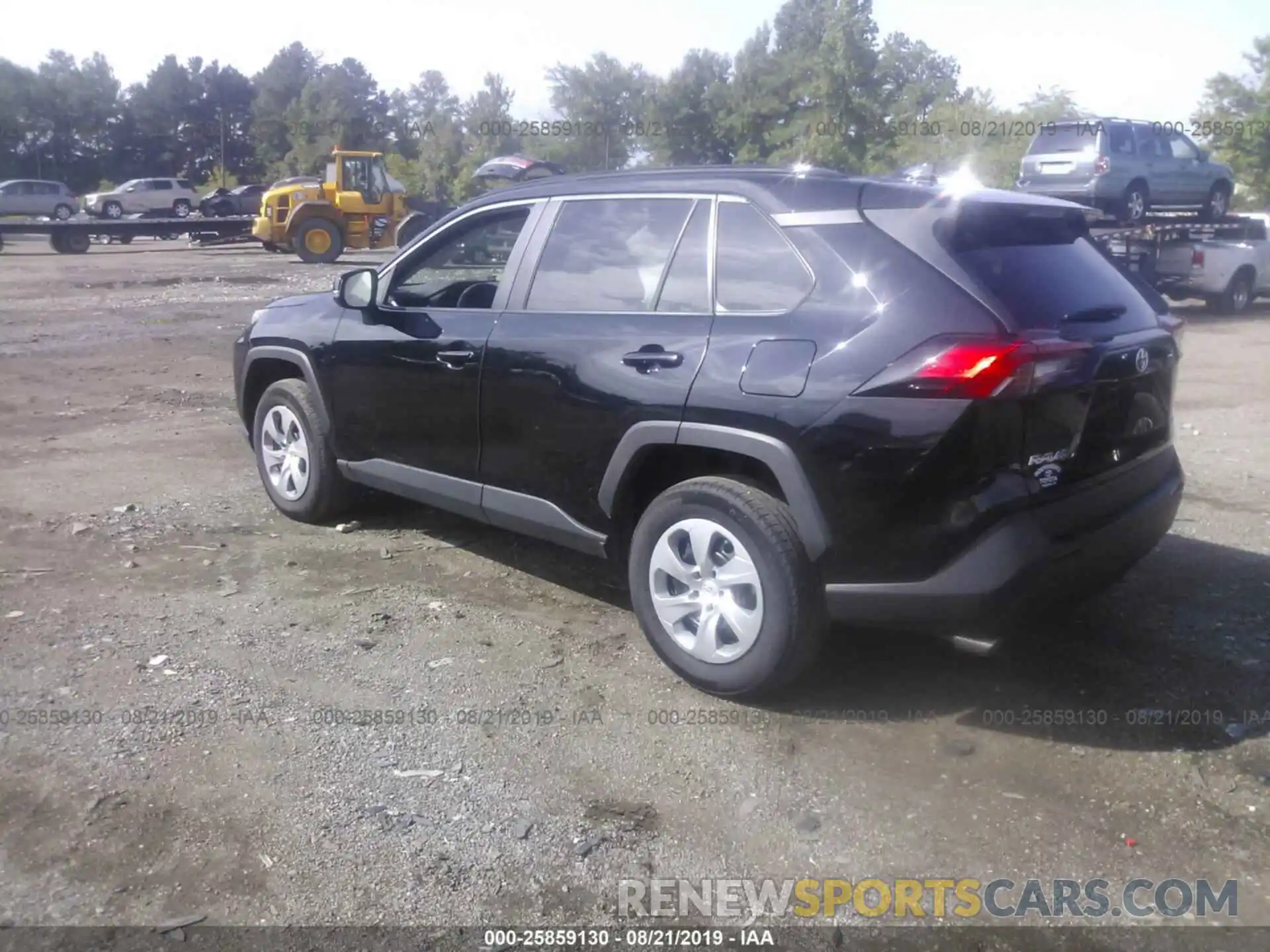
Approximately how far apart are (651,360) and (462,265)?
154cm

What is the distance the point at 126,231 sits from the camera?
28938 mm

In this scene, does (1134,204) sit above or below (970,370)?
above

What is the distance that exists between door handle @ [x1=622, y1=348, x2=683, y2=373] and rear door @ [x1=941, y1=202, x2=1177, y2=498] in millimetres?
997

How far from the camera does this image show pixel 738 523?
400 cm

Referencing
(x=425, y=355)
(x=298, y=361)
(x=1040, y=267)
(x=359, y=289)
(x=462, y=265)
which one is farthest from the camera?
(x=298, y=361)

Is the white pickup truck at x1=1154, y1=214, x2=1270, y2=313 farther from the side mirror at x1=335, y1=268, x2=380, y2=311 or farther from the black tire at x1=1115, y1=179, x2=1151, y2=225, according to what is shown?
the side mirror at x1=335, y1=268, x2=380, y2=311

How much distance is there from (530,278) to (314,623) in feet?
5.61

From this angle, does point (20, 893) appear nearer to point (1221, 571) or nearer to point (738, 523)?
point (738, 523)

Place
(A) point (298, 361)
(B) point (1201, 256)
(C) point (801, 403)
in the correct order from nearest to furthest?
(C) point (801, 403), (A) point (298, 361), (B) point (1201, 256)

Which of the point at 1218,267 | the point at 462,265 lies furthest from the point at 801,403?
the point at 1218,267

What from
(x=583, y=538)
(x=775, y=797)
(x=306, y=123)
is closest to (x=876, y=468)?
(x=775, y=797)

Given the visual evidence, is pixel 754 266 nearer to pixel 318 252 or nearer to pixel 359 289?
pixel 359 289

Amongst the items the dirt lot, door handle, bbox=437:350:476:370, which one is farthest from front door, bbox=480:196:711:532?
the dirt lot

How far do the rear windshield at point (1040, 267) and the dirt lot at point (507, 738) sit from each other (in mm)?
1120
